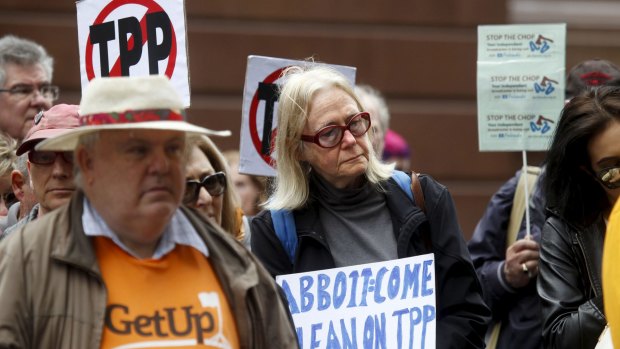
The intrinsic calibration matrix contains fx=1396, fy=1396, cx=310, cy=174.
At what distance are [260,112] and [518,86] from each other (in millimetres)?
1241

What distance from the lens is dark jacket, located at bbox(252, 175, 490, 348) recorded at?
495 centimetres

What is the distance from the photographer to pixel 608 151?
5.15 m

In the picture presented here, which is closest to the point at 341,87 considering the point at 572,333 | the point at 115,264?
the point at 572,333

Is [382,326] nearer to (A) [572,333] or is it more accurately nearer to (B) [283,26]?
(A) [572,333]

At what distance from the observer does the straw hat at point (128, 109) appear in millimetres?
3793

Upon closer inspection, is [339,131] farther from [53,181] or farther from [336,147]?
[53,181]

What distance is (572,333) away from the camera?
492cm

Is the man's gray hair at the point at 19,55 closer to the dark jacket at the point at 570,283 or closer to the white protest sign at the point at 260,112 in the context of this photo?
the white protest sign at the point at 260,112

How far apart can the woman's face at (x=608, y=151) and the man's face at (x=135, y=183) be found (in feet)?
6.38

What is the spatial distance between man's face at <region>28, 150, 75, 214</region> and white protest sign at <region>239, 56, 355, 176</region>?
1305 mm

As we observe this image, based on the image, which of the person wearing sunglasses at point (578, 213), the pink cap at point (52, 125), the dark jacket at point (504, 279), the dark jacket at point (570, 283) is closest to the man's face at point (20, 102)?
the pink cap at point (52, 125)

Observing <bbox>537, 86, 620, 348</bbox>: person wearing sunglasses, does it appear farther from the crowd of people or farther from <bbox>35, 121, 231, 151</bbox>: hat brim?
<bbox>35, 121, 231, 151</bbox>: hat brim

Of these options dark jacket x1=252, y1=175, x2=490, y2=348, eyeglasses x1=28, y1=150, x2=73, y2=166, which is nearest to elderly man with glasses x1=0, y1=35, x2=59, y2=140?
eyeglasses x1=28, y1=150, x2=73, y2=166

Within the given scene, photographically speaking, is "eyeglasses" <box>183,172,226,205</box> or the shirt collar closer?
the shirt collar
